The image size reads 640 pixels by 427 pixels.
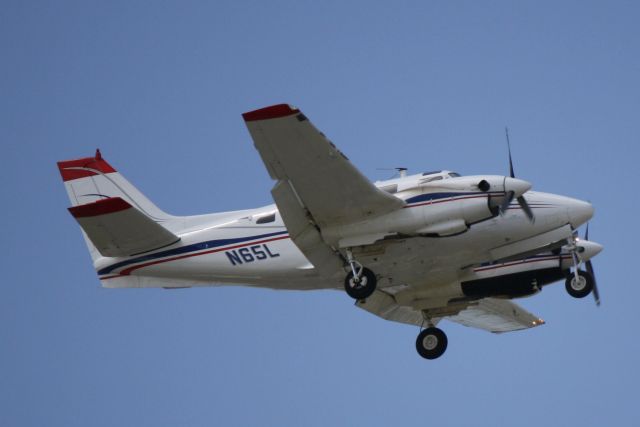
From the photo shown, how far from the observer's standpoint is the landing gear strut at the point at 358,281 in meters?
31.2

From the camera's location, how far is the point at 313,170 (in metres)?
29.6

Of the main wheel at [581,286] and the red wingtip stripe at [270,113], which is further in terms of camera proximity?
the main wheel at [581,286]

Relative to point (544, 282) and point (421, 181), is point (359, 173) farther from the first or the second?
point (544, 282)

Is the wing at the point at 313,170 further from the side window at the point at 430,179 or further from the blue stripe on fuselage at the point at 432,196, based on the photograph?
the side window at the point at 430,179

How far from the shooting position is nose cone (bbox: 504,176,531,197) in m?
30.6

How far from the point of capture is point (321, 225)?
102 feet

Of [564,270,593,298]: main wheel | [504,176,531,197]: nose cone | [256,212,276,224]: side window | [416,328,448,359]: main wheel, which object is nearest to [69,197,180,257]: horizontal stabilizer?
[256,212,276,224]: side window

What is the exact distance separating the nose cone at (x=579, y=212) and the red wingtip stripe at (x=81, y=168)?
49.3 ft

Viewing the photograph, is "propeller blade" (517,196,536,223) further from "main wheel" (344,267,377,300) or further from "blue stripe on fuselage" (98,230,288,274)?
"blue stripe on fuselage" (98,230,288,274)

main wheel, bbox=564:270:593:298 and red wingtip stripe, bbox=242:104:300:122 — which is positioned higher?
red wingtip stripe, bbox=242:104:300:122

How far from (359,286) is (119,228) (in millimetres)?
7347

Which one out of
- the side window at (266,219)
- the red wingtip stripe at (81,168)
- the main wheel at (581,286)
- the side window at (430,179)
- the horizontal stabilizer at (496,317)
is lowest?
the horizontal stabilizer at (496,317)

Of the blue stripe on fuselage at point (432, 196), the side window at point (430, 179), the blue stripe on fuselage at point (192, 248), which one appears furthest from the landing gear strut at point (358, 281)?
the side window at point (430, 179)

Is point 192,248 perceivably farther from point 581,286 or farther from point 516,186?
point 581,286
